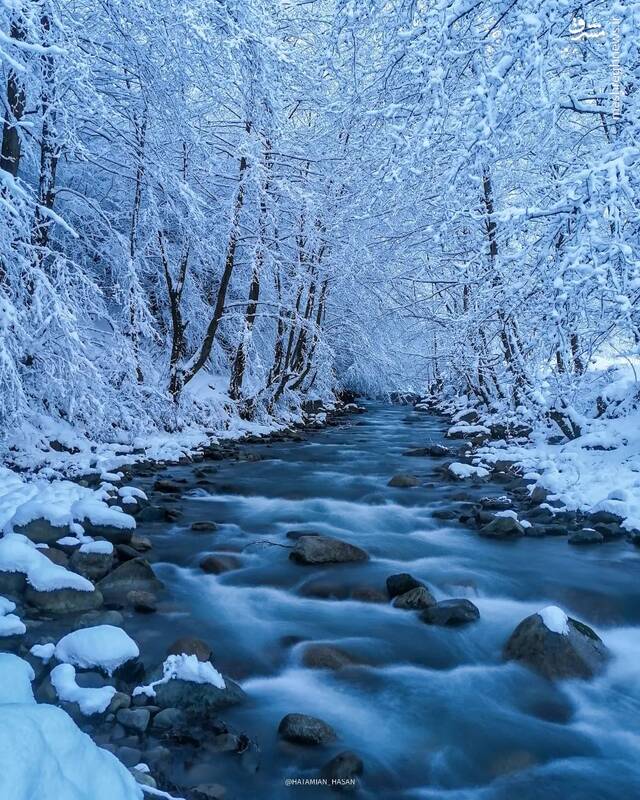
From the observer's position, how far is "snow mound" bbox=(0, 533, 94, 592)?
452 cm

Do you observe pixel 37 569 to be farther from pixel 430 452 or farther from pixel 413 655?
pixel 430 452

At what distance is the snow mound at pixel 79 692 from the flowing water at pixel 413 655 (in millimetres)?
587

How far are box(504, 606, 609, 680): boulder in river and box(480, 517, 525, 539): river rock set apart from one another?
2.57 m

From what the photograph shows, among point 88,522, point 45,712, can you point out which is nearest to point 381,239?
point 88,522

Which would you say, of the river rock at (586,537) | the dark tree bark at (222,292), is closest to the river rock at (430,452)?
the dark tree bark at (222,292)

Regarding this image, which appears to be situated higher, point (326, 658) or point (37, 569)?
point (37, 569)

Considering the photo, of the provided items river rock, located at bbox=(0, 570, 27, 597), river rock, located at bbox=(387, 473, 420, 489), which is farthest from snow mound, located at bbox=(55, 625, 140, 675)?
river rock, located at bbox=(387, 473, 420, 489)

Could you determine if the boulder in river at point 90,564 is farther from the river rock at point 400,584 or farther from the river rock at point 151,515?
the river rock at point 400,584

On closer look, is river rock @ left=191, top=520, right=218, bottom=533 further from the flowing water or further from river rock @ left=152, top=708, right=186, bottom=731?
river rock @ left=152, top=708, right=186, bottom=731

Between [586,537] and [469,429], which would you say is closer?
[586,537]

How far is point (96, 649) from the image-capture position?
3.69 metres

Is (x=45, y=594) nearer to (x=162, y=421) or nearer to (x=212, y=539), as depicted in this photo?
(x=212, y=539)

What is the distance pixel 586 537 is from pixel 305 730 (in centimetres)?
440

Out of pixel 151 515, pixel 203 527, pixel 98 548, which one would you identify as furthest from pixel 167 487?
pixel 98 548
